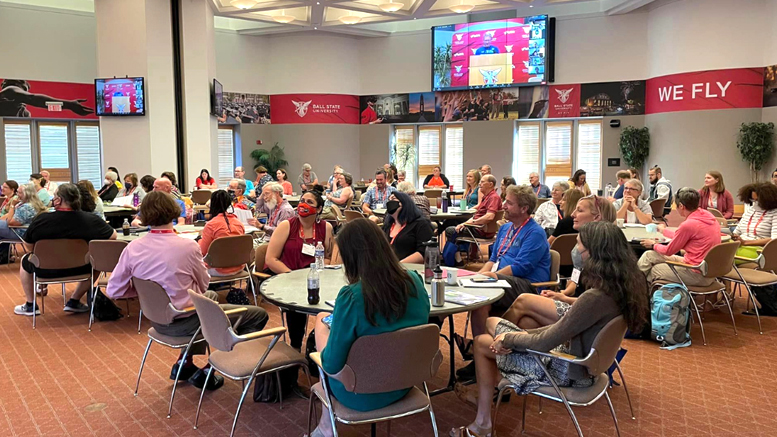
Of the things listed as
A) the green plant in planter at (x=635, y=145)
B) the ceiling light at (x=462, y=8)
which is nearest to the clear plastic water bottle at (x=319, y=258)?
the ceiling light at (x=462, y=8)

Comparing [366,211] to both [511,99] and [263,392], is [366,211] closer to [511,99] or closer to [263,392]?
[263,392]

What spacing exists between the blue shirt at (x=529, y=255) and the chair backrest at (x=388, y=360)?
1.83 metres

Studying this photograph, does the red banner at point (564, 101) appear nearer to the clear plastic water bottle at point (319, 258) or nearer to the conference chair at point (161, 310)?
the clear plastic water bottle at point (319, 258)

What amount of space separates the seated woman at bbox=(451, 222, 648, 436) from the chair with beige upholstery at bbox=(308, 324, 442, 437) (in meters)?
0.60

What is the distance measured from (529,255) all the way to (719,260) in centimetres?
202

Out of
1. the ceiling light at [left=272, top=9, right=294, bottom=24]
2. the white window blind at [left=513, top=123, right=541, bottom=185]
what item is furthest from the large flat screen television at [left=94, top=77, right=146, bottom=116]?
the white window blind at [left=513, top=123, right=541, bottom=185]

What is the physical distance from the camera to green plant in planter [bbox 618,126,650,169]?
47.6ft

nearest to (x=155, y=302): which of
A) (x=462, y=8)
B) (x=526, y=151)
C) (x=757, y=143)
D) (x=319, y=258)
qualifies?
(x=319, y=258)

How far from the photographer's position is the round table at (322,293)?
3.19 m

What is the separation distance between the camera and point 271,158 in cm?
1748

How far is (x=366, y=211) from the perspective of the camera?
883 centimetres

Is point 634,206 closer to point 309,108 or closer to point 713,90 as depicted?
point 713,90

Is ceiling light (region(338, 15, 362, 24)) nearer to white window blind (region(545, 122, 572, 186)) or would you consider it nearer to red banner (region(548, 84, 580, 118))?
red banner (region(548, 84, 580, 118))

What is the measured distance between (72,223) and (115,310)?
98 centimetres
